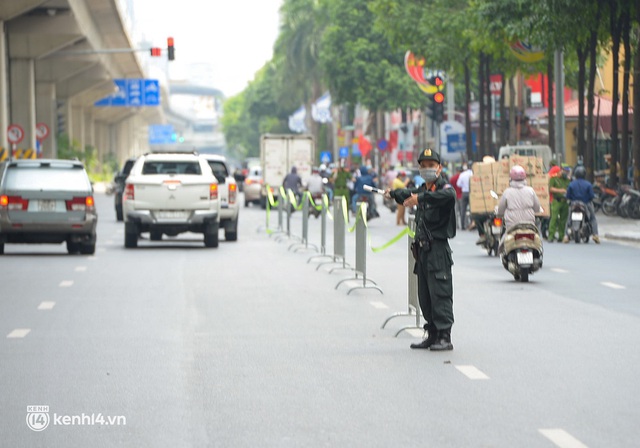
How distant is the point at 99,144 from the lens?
123m

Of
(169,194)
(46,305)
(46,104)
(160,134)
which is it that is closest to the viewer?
(46,305)

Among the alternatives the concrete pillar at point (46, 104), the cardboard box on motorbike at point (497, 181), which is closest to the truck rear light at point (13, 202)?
the cardboard box on motorbike at point (497, 181)

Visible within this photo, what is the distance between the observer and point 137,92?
86.8 metres

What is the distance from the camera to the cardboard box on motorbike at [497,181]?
27172 mm

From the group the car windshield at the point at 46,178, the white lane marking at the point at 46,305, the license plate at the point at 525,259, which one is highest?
the car windshield at the point at 46,178

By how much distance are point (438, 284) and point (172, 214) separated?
55.0 ft

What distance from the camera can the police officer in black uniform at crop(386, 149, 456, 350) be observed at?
1249 centimetres

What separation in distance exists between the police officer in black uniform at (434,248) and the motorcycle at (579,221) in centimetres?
1743

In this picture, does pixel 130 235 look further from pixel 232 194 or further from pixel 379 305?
pixel 379 305

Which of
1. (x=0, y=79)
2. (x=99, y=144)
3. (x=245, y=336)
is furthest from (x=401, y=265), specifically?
(x=99, y=144)

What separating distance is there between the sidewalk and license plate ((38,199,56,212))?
11947 mm

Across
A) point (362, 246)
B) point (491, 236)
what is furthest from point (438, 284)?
point (491, 236)

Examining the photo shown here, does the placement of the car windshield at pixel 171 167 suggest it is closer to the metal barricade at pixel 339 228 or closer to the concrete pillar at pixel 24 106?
the metal barricade at pixel 339 228

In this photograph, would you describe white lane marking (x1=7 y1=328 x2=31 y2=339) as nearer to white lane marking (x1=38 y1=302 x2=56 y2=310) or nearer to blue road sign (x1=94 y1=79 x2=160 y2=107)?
white lane marking (x1=38 y1=302 x2=56 y2=310)
